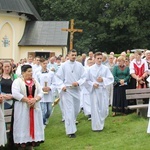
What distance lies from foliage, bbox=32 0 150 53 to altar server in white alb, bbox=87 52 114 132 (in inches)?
1225

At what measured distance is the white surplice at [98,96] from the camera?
9.19 meters

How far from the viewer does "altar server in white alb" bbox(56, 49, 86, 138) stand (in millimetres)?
8688

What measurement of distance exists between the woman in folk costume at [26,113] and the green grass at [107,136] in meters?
0.81

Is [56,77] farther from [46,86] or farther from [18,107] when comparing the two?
[18,107]

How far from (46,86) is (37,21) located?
26.3m

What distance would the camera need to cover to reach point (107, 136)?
28.3ft

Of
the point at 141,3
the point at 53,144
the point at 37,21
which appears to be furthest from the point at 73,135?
the point at 141,3

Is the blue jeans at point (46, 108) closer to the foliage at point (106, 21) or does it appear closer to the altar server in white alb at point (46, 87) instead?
the altar server in white alb at point (46, 87)

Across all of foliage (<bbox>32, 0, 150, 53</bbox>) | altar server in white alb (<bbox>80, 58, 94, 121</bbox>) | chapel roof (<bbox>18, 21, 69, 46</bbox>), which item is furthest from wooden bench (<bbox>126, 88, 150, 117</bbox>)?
foliage (<bbox>32, 0, 150, 53</bbox>)

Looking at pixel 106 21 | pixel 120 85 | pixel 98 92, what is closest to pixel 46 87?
pixel 98 92

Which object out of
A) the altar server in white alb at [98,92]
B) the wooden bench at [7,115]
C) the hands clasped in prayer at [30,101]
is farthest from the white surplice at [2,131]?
the altar server in white alb at [98,92]

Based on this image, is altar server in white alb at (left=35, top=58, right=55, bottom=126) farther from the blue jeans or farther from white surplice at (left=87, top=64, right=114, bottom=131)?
white surplice at (left=87, top=64, right=114, bottom=131)

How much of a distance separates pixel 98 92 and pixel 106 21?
33.0 m

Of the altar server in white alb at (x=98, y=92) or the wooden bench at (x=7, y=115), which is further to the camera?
the altar server in white alb at (x=98, y=92)
